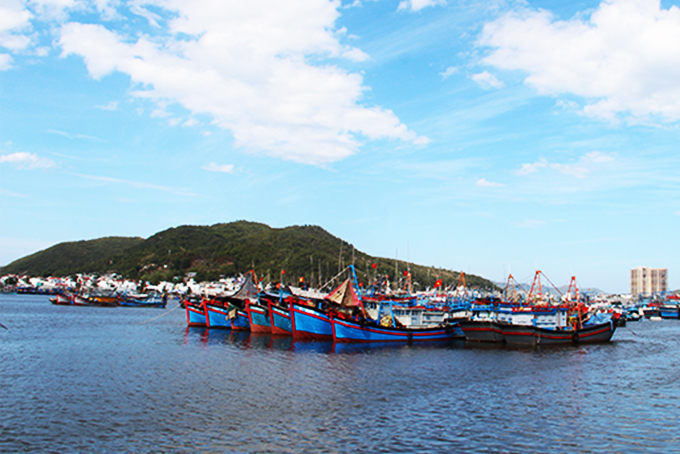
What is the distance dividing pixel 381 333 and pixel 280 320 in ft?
43.6

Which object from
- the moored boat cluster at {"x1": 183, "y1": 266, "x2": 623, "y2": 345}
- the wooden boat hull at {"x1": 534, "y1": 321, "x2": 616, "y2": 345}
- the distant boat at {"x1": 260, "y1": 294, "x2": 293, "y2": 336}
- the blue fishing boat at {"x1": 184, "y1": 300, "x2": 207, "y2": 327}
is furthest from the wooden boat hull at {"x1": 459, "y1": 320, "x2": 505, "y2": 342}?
the blue fishing boat at {"x1": 184, "y1": 300, "x2": 207, "y2": 327}

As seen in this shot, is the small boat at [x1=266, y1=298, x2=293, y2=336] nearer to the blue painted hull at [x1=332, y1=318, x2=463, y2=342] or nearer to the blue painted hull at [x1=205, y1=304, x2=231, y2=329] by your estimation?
the blue painted hull at [x1=332, y1=318, x2=463, y2=342]

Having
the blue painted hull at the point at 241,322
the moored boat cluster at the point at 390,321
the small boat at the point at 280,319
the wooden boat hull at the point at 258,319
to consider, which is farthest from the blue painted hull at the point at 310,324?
the blue painted hull at the point at 241,322

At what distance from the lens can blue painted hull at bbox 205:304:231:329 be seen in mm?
76500

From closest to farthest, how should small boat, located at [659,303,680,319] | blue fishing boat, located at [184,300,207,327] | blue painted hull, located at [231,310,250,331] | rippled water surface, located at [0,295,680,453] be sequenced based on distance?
rippled water surface, located at [0,295,680,453], blue painted hull, located at [231,310,250,331], blue fishing boat, located at [184,300,207,327], small boat, located at [659,303,680,319]

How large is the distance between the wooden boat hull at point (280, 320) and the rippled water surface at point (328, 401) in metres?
11.1

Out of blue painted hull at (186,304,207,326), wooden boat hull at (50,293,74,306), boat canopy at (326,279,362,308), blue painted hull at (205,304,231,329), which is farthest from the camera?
wooden boat hull at (50,293,74,306)

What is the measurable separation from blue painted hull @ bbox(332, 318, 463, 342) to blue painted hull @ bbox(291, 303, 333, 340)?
112 centimetres

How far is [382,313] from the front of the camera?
62.9 meters

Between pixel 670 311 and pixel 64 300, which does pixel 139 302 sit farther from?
pixel 670 311

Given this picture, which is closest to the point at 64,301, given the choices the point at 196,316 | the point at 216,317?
the point at 196,316

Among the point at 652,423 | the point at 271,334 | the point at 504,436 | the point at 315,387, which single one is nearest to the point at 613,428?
the point at 652,423

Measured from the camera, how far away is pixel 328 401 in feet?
91.5

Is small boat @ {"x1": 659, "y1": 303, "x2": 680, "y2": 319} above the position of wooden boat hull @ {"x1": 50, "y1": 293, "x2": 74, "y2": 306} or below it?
above
